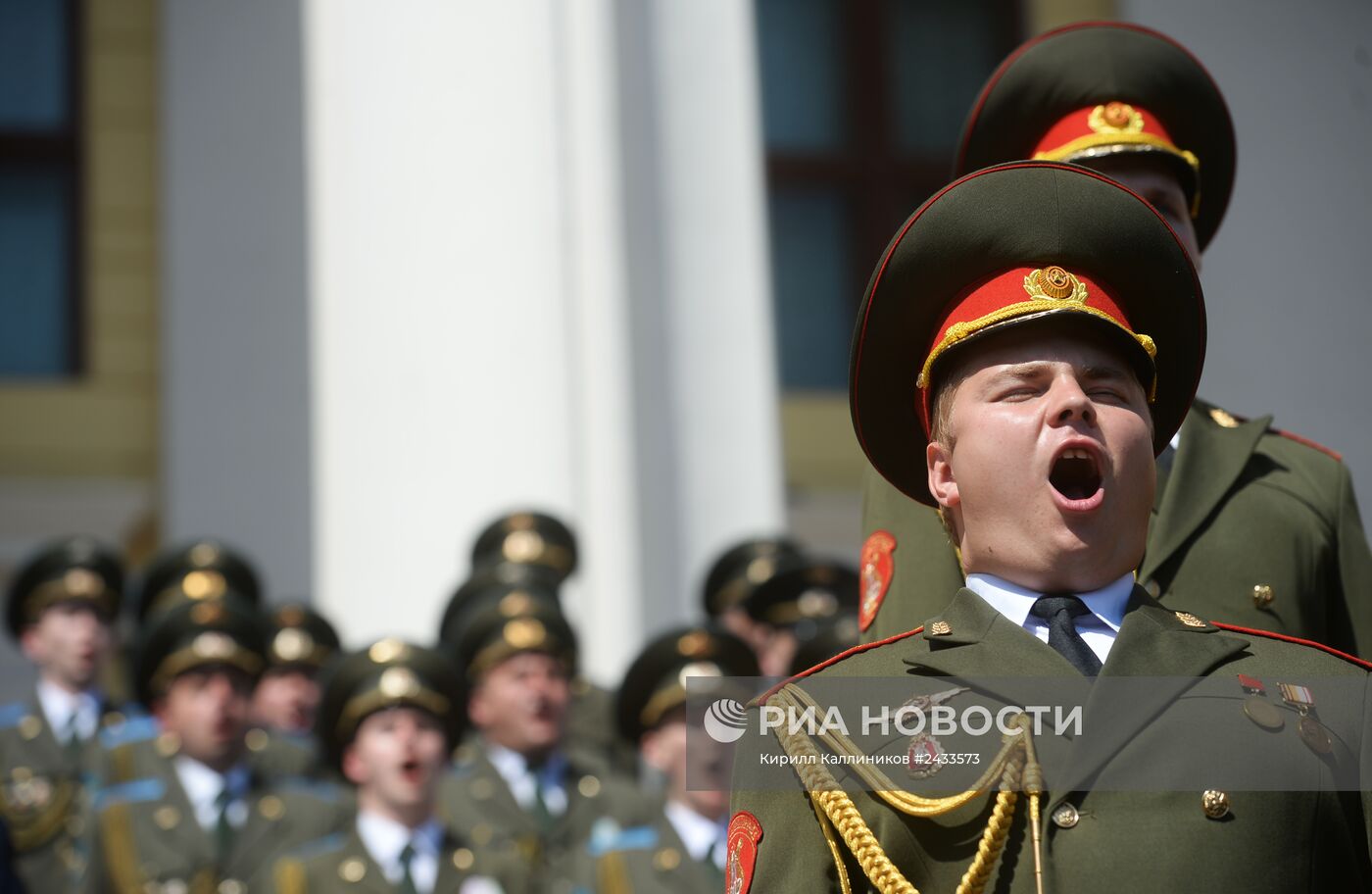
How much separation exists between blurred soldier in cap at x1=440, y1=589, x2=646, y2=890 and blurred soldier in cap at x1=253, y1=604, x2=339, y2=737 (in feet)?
3.05

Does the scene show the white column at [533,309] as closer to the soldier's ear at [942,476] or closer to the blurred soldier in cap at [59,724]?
the blurred soldier in cap at [59,724]

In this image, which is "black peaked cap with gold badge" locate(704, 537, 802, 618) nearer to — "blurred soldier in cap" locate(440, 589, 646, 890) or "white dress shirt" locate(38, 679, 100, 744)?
"blurred soldier in cap" locate(440, 589, 646, 890)

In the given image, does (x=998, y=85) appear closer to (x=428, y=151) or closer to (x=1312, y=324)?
(x=428, y=151)

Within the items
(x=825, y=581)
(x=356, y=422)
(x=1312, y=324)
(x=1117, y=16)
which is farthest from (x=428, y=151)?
(x=1117, y=16)

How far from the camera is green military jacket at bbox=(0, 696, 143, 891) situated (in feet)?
27.0

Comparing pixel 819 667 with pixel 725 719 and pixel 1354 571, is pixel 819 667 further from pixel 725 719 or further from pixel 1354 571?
pixel 1354 571

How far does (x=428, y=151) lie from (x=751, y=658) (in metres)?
3.11

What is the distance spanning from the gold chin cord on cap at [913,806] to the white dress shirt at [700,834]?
425cm

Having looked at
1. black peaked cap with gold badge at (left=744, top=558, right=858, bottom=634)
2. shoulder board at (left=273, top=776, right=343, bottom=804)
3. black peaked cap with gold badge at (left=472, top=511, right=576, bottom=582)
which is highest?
black peaked cap with gold badge at (left=472, top=511, right=576, bottom=582)

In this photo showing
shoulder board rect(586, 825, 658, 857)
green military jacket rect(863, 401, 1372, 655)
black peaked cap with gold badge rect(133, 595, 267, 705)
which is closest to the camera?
green military jacket rect(863, 401, 1372, 655)

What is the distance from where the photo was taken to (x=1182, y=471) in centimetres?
354

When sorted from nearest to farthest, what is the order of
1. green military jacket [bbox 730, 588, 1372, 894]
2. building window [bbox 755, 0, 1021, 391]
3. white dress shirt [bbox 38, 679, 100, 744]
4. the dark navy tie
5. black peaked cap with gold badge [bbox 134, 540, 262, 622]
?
green military jacket [bbox 730, 588, 1372, 894], the dark navy tie, white dress shirt [bbox 38, 679, 100, 744], black peaked cap with gold badge [bbox 134, 540, 262, 622], building window [bbox 755, 0, 1021, 391]

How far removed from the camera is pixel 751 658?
770 cm

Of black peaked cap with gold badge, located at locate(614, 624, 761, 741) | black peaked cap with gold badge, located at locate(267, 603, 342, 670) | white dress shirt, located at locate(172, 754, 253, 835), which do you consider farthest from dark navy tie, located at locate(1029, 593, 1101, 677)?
black peaked cap with gold badge, located at locate(267, 603, 342, 670)
